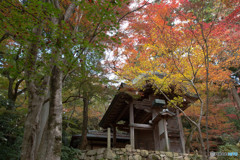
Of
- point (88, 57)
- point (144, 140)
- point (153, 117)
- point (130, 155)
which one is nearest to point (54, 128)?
point (88, 57)

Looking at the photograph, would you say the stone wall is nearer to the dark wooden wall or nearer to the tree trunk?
the dark wooden wall

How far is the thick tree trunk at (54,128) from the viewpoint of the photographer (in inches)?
143

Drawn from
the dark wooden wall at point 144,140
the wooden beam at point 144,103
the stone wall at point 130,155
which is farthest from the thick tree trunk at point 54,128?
the dark wooden wall at point 144,140

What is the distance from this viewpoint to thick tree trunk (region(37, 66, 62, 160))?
3621 mm

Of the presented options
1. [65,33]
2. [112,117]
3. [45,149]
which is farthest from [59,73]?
[112,117]

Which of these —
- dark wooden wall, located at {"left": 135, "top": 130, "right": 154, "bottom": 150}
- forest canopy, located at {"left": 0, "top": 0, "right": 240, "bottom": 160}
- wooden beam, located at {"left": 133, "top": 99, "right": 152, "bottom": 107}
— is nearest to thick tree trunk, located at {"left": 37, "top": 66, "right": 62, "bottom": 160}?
forest canopy, located at {"left": 0, "top": 0, "right": 240, "bottom": 160}

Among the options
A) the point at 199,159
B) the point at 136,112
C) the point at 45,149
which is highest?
the point at 136,112

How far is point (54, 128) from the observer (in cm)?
381

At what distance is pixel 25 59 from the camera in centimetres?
470

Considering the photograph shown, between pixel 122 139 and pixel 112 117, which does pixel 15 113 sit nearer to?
pixel 112 117

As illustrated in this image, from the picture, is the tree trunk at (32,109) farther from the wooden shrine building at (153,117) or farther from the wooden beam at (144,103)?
the wooden beam at (144,103)

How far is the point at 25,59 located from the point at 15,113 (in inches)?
187

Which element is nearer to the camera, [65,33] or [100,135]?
[65,33]

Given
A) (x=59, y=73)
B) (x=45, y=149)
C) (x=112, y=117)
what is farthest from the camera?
(x=112, y=117)
